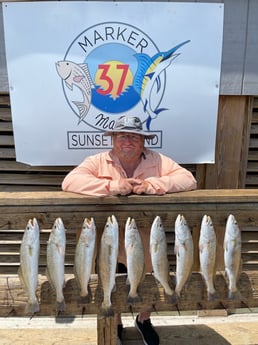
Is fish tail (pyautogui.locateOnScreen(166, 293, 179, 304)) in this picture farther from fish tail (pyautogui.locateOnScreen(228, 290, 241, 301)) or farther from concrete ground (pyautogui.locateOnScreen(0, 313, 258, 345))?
concrete ground (pyautogui.locateOnScreen(0, 313, 258, 345))

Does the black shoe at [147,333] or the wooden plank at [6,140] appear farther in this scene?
the wooden plank at [6,140]

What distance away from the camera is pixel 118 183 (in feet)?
6.78

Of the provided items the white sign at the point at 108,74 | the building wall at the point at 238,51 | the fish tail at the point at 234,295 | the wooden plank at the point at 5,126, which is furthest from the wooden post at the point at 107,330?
the building wall at the point at 238,51

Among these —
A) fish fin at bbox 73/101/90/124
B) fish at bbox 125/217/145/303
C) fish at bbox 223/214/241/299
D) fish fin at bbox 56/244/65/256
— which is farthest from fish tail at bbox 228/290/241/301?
fish fin at bbox 73/101/90/124

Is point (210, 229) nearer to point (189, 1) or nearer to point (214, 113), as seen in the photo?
point (214, 113)

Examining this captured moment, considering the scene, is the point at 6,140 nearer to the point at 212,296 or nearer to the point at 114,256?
the point at 114,256

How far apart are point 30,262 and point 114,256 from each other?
43cm

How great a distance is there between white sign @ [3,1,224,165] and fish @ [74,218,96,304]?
1030 mm

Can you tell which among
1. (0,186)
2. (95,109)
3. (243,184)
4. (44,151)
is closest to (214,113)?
(243,184)

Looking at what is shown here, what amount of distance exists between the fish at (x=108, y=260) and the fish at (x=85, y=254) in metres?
0.06

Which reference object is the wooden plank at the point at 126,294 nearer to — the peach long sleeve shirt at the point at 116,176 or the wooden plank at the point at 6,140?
the peach long sleeve shirt at the point at 116,176

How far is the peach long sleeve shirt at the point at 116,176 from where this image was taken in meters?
2.11

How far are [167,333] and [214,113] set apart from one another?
1.67 metres

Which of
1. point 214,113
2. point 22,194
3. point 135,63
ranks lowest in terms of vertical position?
point 22,194
